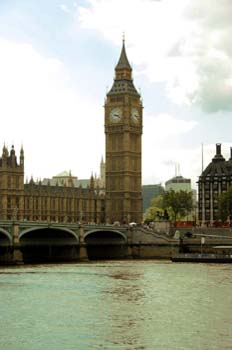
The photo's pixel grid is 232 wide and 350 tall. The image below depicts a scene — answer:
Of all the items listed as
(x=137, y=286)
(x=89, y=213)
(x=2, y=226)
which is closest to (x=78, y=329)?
(x=137, y=286)

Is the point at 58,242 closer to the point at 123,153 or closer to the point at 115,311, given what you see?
the point at 123,153

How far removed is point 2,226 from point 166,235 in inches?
1152

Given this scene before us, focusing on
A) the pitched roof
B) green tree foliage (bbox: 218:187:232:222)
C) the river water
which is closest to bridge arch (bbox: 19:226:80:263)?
the river water

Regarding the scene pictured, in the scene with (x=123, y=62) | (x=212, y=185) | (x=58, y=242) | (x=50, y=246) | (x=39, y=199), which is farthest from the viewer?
(x=212, y=185)

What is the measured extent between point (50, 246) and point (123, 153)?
151 feet

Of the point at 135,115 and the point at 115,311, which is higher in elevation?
the point at 135,115

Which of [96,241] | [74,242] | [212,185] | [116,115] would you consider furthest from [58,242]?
[212,185]

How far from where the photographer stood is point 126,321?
36.3m

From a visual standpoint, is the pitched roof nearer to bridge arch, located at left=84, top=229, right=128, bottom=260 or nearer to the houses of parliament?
the houses of parliament

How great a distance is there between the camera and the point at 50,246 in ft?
285

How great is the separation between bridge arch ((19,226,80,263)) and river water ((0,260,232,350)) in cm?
2356

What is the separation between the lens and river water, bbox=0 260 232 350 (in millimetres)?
31766

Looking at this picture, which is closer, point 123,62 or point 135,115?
point 135,115

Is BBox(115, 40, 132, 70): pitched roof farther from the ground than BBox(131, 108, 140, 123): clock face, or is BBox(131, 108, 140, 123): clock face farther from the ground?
BBox(115, 40, 132, 70): pitched roof
